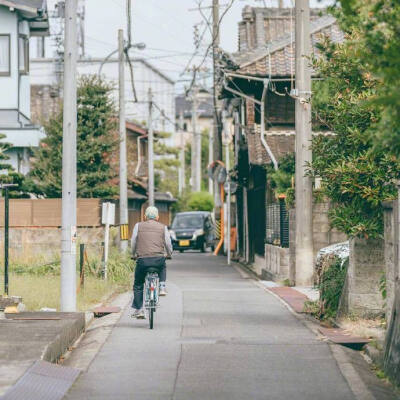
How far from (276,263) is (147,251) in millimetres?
10929

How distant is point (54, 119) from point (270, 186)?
871cm

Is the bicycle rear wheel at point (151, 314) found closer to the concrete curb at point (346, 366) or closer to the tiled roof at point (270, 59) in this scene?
the concrete curb at point (346, 366)

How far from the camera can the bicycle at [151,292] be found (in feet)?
47.8

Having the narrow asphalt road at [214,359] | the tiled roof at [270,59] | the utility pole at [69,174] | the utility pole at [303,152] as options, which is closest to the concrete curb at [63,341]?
the narrow asphalt road at [214,359]

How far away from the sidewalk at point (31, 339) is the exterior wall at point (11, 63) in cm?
1869

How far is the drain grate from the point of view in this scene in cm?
897

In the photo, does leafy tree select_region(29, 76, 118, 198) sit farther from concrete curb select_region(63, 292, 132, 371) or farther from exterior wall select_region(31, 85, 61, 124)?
exterior wall select_region(31, 85, 61, 124)

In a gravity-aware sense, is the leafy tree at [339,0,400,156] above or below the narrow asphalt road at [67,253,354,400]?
above

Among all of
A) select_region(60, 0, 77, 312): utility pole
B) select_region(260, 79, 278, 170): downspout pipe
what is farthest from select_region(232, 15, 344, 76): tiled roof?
select_region(60, 0, 77, 312): utility pole

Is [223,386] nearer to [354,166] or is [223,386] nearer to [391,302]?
[391,302]

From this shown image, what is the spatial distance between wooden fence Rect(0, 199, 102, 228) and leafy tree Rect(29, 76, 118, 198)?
72.8 inches

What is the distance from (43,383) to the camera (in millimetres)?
9570

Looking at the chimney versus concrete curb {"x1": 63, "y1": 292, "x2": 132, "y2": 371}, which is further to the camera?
the chimney

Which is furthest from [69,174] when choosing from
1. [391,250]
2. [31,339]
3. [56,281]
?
[391,250]
